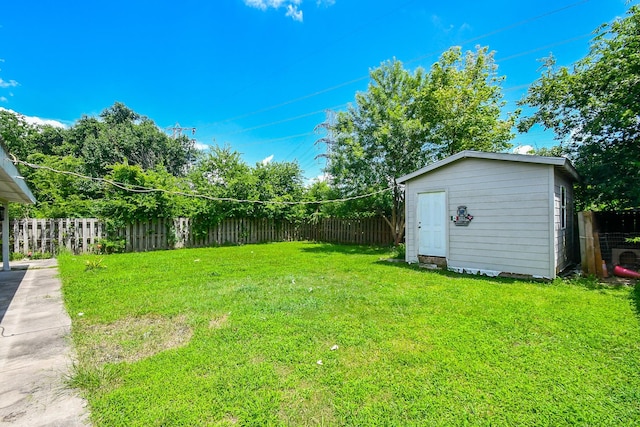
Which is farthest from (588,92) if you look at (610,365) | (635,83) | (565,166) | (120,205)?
(120,205)

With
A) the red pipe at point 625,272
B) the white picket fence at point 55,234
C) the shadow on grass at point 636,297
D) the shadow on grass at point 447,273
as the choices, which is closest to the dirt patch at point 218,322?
the shadow on grass at point 447,273

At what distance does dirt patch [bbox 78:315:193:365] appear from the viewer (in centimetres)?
249

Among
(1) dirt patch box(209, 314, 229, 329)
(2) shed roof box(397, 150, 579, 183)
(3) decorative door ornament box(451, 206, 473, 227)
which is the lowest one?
(1) dirt patch box(209, 314, 229, 329)

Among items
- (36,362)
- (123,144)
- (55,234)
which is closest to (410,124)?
(36,362)

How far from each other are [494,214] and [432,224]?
1.42 m

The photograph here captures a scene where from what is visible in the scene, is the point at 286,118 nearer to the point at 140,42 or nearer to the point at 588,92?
the point at 140,42

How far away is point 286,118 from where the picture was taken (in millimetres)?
22000

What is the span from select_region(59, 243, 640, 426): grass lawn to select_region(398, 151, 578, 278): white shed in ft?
3.64

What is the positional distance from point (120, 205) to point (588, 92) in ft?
47.9

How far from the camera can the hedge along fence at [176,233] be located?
27.6ft

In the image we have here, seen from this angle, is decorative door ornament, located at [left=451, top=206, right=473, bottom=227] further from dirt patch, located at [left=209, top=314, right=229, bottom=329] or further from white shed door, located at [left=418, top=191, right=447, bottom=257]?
dirt patch, located at [left=209, top=314, right=229, bottom=329]

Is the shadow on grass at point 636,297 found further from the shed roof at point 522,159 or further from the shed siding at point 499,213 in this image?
the shed roof at point 522,159

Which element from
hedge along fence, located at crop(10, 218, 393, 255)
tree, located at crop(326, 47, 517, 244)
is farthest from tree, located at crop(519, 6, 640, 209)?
hedge along fence, located at crop(10, 218, 393, 255)

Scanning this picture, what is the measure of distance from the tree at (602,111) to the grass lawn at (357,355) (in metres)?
3.80
